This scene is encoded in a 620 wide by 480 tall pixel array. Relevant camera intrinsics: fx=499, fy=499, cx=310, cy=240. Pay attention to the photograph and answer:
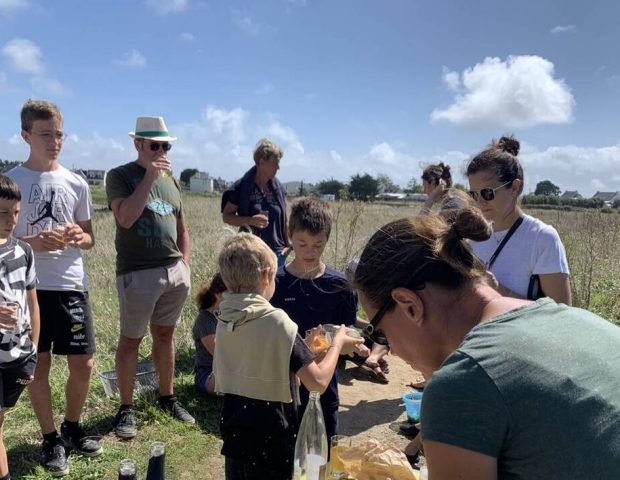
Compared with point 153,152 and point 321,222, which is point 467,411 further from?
point 153,152

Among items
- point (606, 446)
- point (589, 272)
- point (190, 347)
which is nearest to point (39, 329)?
point (190, 347)

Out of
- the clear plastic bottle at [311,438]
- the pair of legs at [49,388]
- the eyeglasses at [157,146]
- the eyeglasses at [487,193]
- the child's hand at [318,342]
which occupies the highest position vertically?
the eyeglasses at [157,146]

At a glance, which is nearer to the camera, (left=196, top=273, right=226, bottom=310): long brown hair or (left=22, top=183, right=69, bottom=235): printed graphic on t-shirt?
(left=22, top=183, right=69, bottom=235): printed graphic on t-shirt

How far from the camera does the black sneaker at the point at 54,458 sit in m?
3.07

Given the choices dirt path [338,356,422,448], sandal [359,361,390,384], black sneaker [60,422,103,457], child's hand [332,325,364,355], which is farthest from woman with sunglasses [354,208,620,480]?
sandal [359,361,390,384]

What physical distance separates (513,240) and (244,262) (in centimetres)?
155

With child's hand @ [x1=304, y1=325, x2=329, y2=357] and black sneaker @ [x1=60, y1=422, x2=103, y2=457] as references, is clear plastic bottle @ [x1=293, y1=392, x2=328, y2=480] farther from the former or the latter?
black sneaker @ [x1=60, y1=422, x2=103, y2=457]

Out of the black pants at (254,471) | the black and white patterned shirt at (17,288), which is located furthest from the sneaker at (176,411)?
the black pants at (254,471)

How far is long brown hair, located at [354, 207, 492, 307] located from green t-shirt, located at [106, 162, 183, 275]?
261cm

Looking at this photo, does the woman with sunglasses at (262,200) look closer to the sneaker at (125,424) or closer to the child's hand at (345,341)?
the sneaker at (125,424)

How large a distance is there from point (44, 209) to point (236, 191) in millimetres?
1998

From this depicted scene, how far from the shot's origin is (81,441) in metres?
3.35

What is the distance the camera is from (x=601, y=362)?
108 centimetres

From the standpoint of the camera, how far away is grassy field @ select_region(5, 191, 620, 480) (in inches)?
130
